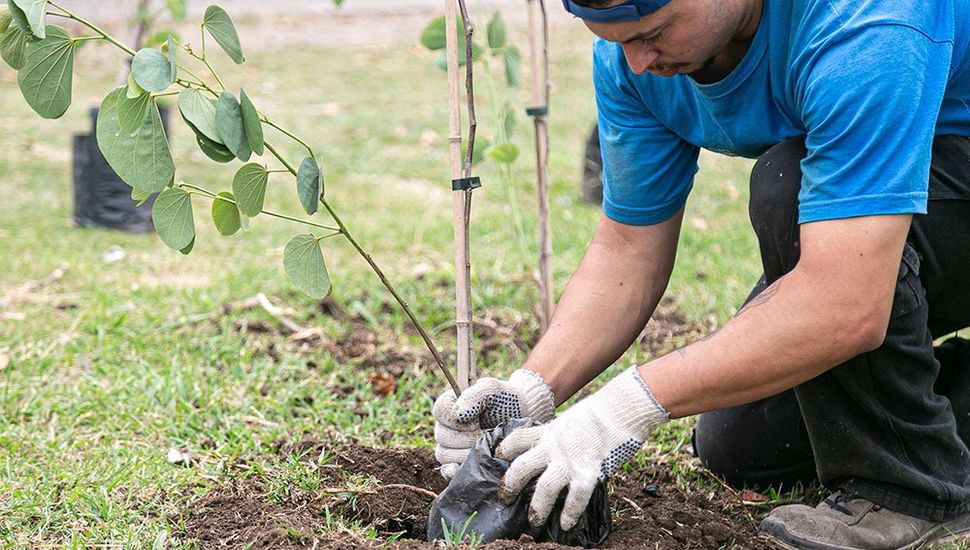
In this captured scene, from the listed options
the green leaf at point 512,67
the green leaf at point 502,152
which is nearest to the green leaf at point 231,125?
the green leaf at point 502,152

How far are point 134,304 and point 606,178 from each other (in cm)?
194

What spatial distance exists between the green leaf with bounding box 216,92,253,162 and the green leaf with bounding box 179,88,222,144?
12mm

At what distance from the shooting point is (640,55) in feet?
5.95

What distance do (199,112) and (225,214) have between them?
244 millimetres

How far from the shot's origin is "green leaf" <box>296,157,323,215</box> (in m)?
1.81

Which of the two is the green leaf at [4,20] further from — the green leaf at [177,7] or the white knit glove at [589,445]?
the green leaf at [177,7]

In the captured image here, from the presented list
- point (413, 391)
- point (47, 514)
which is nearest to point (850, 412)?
point (413, 391)

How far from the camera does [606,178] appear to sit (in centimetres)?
228

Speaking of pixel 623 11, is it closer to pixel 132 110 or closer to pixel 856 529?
pixel 132 110

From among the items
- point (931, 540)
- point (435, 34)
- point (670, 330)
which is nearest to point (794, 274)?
point (931, 540)

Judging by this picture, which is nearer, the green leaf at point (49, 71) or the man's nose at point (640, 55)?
the green leaf at point (49, 71)

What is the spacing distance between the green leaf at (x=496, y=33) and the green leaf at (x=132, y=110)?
119 cm

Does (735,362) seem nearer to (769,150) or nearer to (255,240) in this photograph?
(769,150)

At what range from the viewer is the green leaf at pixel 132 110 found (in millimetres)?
1637
